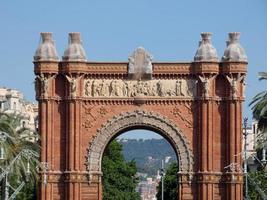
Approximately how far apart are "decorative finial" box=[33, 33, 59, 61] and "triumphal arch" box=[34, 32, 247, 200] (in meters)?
0.06

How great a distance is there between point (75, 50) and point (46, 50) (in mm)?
1736

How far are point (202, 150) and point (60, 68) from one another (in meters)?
9.78

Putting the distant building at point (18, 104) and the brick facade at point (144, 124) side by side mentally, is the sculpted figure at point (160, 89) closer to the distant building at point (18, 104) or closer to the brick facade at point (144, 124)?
the brick facade at point (144, 124)

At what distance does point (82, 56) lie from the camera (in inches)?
3302

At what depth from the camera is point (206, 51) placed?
8369cm

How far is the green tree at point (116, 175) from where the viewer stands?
132 metres

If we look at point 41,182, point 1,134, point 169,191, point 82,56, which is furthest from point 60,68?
point 169,191

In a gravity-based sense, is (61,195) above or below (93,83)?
below

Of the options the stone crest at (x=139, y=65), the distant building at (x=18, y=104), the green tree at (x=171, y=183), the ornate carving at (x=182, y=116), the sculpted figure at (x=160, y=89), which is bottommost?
the green tree at (x=171, y=183)

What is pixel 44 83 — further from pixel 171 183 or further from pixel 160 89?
pixel 171 183

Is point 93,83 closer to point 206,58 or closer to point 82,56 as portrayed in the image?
point 82,56

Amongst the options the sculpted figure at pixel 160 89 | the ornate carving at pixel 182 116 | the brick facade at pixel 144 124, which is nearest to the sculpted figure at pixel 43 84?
the brick facade at pixel 144 124

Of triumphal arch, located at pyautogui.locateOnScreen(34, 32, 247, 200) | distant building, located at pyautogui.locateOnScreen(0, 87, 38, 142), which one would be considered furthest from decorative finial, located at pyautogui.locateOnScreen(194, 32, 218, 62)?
distant building, located at pyautogui.locateOnScreen(0, 87, 38, 142)

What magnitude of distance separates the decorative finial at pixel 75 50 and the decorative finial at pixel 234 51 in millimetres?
8488
